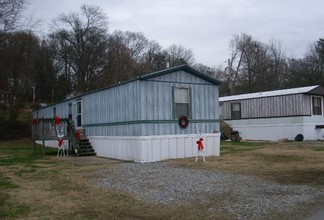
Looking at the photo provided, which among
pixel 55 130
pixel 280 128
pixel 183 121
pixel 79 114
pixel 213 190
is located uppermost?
pixel 79 114

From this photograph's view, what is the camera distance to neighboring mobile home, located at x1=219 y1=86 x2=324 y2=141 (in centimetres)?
2753

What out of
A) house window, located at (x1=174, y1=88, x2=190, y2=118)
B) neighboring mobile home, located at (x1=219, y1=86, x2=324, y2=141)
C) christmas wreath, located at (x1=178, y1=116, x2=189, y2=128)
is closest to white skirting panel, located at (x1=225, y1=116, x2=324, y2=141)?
neighboring mobile home, located at (x1=219, y1=86, x2=324, y2=141)

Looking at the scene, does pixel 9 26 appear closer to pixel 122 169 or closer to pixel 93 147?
pixel 122 169

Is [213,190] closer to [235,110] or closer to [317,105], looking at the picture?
[317,105]

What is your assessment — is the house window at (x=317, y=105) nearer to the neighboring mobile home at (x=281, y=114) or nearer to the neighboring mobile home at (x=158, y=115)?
the neighboring mobile home at (x=281, y=114)

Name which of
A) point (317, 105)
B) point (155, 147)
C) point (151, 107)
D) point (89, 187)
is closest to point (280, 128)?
point (317, 105)

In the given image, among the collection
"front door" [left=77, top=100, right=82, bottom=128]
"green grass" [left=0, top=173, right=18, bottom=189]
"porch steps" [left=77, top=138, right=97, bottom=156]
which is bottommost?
"green grass" [left=0, top=173, right=18, bottom=189]

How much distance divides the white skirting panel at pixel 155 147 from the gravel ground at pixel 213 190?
8.65 ft

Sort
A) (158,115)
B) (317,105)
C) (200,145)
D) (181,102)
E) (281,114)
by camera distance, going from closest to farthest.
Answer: (200,145)
(158,115)
(181,102)
(281,114)
(317,105)

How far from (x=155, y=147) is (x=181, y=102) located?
230 centimetres

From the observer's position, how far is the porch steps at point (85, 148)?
756 inches

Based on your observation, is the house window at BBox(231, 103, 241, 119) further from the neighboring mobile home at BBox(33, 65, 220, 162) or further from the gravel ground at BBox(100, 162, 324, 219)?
the gravel ground at BBox(100, 162, 324, 219)

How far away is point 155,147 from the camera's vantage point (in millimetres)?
15391

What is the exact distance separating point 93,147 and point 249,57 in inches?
1611
